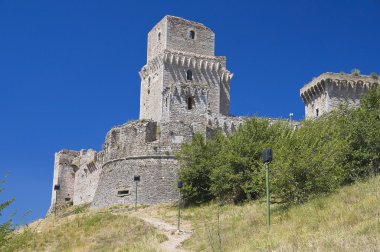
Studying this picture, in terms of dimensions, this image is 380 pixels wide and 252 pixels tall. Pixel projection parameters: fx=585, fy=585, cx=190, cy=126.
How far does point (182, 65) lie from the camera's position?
47844 mm

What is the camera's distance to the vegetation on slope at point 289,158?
20125 mm

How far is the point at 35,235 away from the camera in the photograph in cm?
2262

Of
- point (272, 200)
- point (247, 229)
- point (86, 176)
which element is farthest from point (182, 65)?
point (247, 229)

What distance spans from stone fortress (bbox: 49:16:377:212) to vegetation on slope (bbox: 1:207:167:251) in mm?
8078

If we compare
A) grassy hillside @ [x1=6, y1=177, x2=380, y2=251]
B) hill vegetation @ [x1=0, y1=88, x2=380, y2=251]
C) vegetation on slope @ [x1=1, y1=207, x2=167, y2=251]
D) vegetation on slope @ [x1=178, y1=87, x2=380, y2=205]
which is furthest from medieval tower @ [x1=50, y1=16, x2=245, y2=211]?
vegetation on slope @ [x1=1, y1=207, x2=167, y2=251]

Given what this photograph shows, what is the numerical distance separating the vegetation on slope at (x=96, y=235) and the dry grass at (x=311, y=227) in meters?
1.80

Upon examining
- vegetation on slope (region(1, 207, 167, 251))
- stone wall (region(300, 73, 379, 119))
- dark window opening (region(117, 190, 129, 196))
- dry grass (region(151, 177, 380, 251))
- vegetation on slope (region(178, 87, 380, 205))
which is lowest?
vegetation on slope (region(1, 207, 167, 251))

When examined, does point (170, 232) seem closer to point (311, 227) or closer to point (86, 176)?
point (311, 227)

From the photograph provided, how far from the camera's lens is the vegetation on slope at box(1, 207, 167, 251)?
20008 millimetres

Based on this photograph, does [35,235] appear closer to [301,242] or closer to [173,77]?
[301,242]

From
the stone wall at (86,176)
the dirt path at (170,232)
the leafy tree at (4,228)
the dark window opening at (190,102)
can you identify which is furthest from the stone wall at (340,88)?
the leafy tree at (4,228)

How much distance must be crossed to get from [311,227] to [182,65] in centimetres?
3374

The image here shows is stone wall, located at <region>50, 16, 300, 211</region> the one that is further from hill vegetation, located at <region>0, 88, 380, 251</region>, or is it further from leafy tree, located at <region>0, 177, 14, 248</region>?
leafy tree, located at <region>0, 177, 14, 248</region>

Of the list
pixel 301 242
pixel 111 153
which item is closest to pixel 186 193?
pixel 111 153
